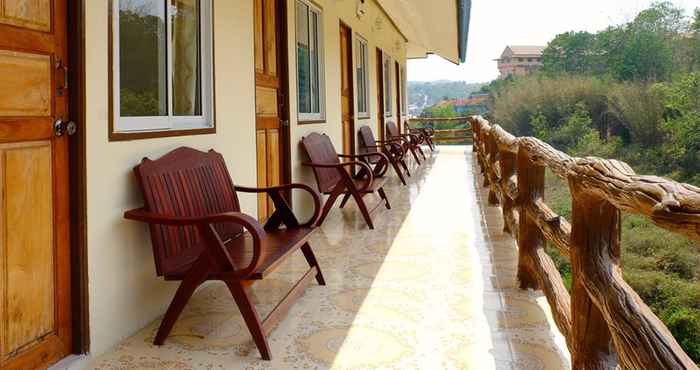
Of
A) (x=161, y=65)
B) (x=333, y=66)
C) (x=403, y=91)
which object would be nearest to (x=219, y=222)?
(x=161, y=65)

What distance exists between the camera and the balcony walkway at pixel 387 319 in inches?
81.1

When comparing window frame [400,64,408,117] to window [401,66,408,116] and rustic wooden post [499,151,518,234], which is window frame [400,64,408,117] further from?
rustic wooden post [499,151,518,234]

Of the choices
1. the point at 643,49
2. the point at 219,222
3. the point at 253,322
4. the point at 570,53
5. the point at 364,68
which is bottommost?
the point at 253,322

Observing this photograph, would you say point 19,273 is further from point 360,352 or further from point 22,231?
point 360,352

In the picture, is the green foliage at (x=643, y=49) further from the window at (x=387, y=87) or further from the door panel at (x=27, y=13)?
the door panel at (x=27, y=13)

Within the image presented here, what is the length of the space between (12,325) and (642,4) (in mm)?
28788

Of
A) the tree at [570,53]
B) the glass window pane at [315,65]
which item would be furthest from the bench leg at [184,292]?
the tree at [570,53]

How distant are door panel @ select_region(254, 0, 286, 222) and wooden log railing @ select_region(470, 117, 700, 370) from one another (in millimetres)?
2012

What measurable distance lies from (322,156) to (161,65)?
2350 mm

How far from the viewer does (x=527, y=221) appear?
296 centimetres

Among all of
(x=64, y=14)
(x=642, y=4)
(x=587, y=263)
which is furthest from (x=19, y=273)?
(x=642, y=4)

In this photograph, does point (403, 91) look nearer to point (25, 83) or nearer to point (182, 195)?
point (182, 195)

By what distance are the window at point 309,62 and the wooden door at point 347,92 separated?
130cm

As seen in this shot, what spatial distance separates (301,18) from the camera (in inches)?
195
